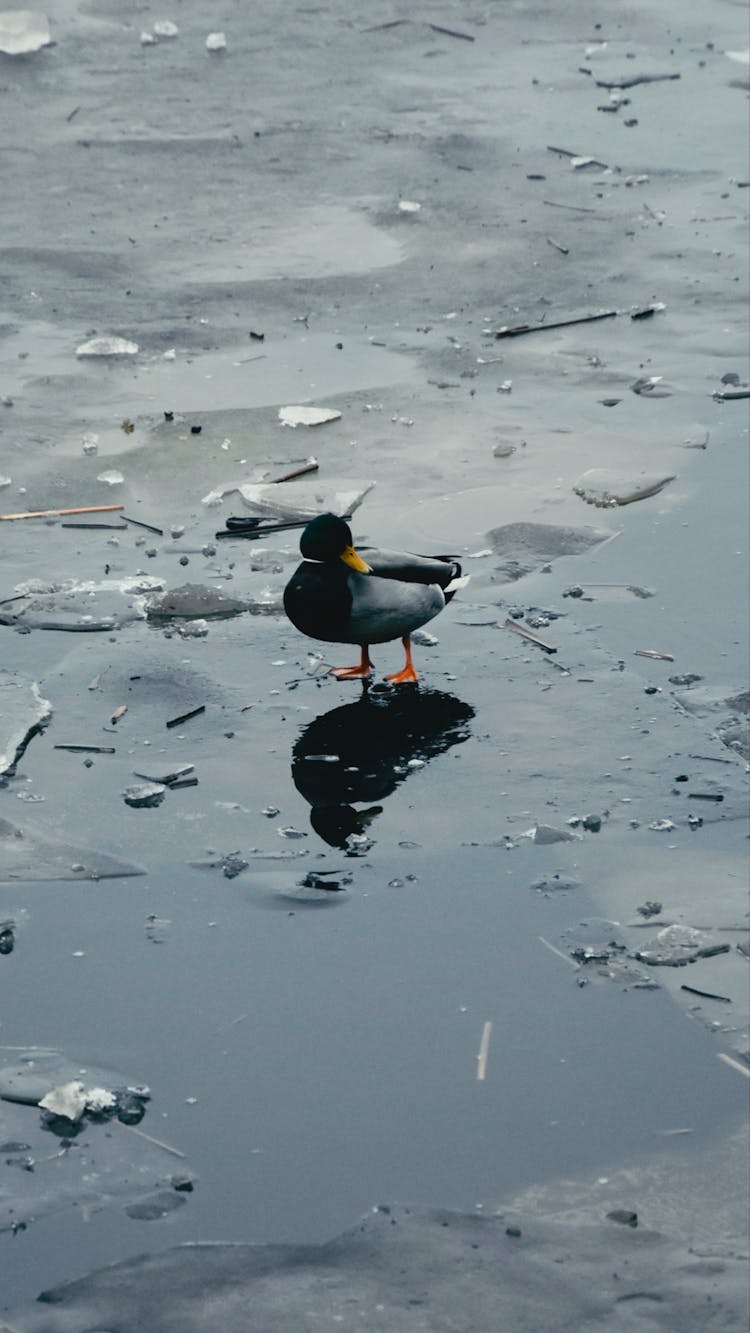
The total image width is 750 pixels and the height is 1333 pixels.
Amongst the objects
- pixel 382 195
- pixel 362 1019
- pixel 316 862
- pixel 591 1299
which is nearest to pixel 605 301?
pixel 382 195

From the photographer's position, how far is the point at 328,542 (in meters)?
6.60

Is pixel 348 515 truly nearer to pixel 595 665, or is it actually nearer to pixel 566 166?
pixel 595 665

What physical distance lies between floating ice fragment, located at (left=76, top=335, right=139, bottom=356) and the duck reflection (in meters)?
4.06

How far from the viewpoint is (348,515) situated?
8.23m

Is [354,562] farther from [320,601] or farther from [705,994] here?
[705,994]

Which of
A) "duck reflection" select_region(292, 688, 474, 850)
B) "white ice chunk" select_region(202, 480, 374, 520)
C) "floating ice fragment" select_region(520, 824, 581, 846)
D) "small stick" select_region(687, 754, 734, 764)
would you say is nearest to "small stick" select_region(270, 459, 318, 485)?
"white ice chunk" select_region(202, 480, 374, 520)

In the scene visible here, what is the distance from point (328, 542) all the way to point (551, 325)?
14.0ft

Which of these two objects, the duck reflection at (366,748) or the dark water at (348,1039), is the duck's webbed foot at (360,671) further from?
the dark water at (348,1039)

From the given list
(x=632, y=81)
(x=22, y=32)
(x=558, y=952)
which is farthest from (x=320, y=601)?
(x=22, y=32)

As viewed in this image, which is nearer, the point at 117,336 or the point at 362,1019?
the point at 362,1019

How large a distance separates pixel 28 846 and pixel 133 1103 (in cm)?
136

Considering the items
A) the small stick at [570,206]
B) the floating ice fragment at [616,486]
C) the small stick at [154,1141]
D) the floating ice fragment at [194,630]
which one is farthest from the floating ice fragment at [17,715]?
the small stick at [570,206]

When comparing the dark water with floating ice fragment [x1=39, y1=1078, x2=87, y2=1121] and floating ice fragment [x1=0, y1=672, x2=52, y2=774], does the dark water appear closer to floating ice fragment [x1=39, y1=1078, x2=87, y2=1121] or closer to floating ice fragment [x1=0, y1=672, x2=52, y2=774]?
floating ice fragment [x1=39, y1=1078, x2=87, y2=1121]

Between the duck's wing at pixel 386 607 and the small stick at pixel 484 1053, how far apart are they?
6.75ft
